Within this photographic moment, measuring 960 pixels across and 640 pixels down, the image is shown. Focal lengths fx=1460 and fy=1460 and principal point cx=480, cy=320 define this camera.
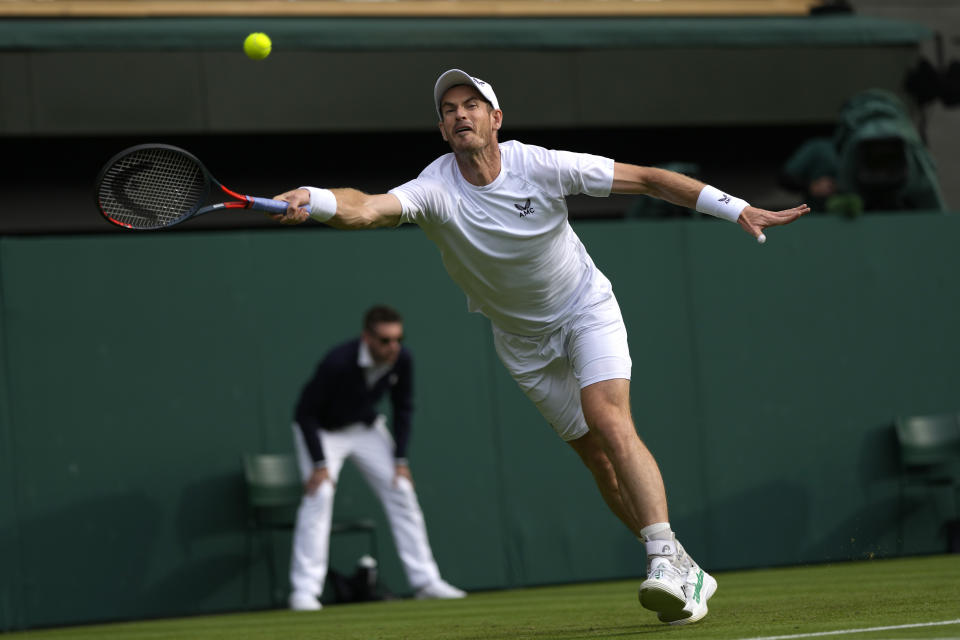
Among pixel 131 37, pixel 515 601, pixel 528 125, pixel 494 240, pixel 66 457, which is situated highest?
pixel 131 37

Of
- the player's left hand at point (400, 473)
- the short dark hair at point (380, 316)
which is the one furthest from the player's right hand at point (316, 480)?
the short dark hair at point (380, 316)

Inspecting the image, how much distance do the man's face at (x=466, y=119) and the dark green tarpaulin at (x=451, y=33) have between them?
22.4ft

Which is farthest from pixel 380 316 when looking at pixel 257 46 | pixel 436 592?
pixel 257 46

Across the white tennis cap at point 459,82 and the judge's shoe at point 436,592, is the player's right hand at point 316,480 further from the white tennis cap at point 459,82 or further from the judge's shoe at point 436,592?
the white tennis cap at point 459,82

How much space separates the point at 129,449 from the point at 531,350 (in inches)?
177

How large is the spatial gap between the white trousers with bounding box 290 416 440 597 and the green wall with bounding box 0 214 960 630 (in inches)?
20.5

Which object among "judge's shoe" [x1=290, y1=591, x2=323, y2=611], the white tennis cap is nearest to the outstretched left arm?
the white tennis cap

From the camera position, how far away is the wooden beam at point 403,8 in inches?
489

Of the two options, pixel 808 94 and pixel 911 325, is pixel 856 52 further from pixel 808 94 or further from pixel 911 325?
pixel 911 325

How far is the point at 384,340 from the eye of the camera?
9.32 metres

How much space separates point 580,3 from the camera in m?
13.8

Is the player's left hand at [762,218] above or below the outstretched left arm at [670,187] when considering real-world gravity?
below

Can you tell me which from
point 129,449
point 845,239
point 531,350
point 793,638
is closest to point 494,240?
point 531,350

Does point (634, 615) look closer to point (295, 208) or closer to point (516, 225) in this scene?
point (516, 225)
